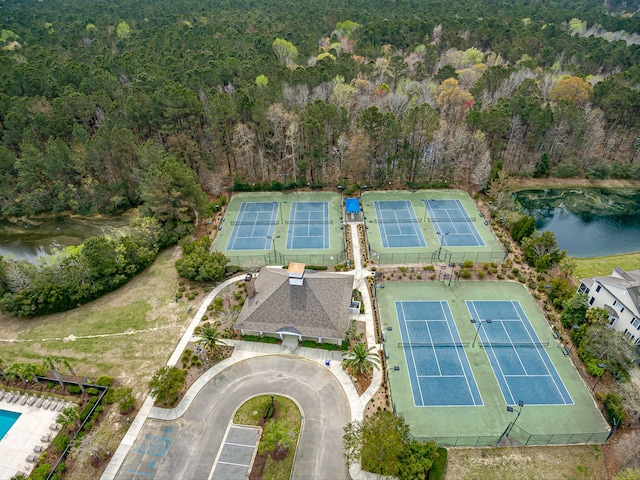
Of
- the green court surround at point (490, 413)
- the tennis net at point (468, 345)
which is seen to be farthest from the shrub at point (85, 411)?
the tennis net at point (468, 345)

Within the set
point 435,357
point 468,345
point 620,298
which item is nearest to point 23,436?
point 435,357

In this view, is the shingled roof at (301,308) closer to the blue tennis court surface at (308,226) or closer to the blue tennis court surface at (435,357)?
the blue tennis court surface at (435,357)

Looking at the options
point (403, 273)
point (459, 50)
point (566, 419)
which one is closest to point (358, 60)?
point (459, 50)

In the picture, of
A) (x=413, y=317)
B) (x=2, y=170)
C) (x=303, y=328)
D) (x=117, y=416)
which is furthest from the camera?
(x=2, y=170)

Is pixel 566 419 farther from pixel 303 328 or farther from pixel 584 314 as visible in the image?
pixel 303 328

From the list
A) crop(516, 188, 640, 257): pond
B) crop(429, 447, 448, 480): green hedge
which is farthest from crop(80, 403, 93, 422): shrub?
crop(516, 188, 640, 257): pond

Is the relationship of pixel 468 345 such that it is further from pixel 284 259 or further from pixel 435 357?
pixel 284 259

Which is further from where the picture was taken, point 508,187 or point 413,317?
point 508,187

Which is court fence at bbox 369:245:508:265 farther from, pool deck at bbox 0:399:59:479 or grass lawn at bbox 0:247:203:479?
pool deck at bbox 0:399:59:479
